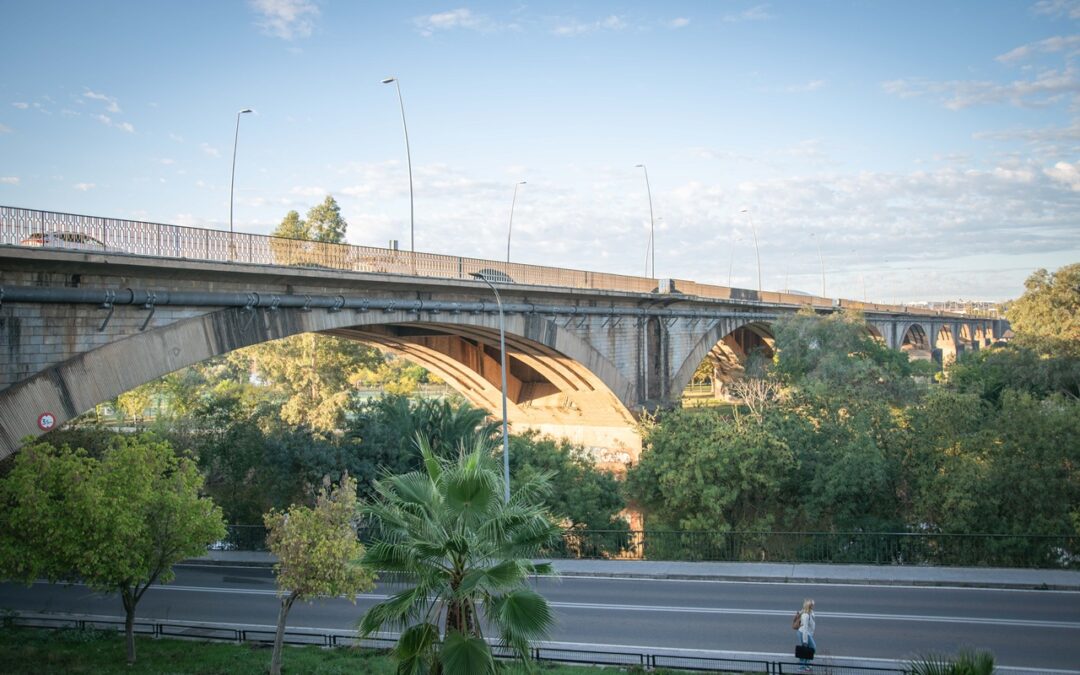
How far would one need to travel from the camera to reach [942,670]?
8.38 m

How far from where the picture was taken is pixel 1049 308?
49969 millimetres

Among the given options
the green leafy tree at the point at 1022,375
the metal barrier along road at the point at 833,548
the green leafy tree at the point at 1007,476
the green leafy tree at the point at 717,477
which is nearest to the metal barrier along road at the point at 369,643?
the metal barrier along road at the point at 833,548

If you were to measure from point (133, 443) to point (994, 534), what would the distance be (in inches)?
810

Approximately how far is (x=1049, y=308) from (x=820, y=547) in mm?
36678

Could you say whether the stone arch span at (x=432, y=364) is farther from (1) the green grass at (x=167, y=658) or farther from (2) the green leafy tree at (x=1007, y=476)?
(2) the green leafy tree at (x=1007, y=476)

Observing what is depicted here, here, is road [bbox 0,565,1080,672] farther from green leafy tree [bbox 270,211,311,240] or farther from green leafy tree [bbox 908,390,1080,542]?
green leafy tree [bbox 270,211,311,240]

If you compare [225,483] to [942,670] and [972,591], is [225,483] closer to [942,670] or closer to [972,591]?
[972,591]

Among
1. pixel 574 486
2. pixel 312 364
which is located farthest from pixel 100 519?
pixel 312 364

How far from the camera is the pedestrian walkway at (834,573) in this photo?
61.8 feet

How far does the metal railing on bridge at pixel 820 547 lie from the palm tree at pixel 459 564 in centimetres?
1531

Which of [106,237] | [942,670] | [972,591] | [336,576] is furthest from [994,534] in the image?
[106,237]

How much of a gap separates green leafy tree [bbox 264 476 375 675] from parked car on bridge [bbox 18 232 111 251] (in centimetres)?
702

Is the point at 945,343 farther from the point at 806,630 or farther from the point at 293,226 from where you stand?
the point at 806,630

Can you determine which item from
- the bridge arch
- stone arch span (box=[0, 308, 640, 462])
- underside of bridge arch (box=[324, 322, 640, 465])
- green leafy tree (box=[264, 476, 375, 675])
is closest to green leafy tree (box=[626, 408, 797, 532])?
stone arch span (box=[0, 308, 640, 462])
